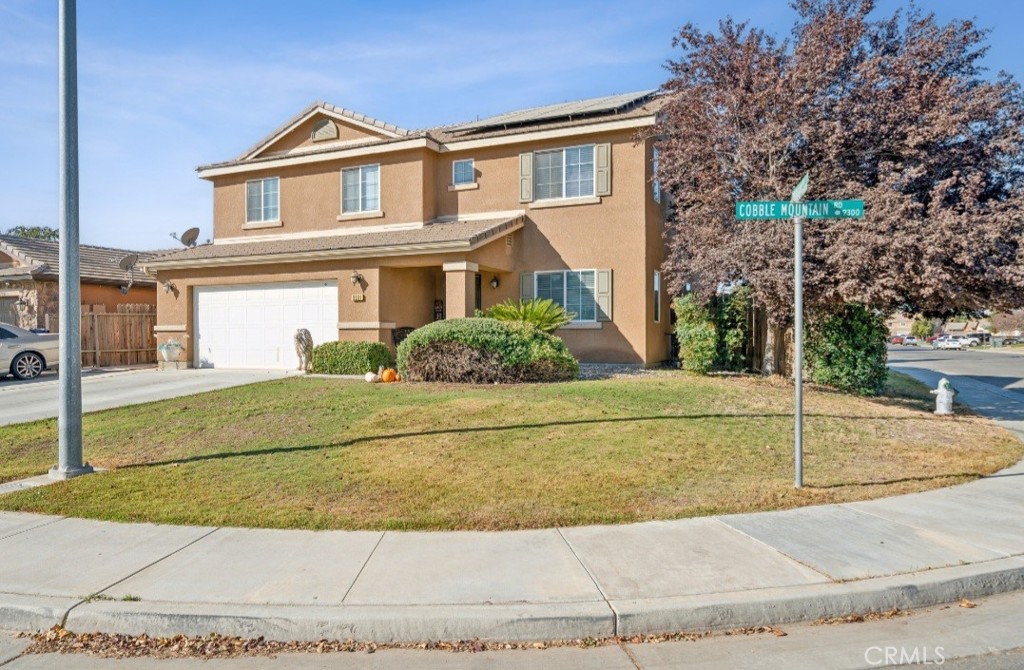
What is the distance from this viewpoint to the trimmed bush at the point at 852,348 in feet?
43.2

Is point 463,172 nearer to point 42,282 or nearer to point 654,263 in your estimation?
point 654,263

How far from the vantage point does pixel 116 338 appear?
20344 mm

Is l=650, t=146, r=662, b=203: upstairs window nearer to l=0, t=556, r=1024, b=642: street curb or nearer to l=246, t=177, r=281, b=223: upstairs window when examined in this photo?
l=246, t=177, r=281, b=223: upstairs window

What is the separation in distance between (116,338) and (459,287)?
1175cm

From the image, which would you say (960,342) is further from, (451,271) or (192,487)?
(192,487)

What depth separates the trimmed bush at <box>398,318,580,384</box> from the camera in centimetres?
1302

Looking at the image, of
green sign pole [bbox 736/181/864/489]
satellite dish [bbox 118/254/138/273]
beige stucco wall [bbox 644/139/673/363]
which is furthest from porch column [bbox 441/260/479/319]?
satellite dish [bbox 118/254/138/273]

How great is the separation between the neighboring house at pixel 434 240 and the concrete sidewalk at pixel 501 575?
1078 centimetres

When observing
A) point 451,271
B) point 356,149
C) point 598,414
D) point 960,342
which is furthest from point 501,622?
point 960,342

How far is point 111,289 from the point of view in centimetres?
2280

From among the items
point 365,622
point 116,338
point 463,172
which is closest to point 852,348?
point 463,172

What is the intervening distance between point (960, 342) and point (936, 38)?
6162 centimetres

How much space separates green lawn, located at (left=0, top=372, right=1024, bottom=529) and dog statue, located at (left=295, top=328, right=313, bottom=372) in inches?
182

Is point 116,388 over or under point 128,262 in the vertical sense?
under
